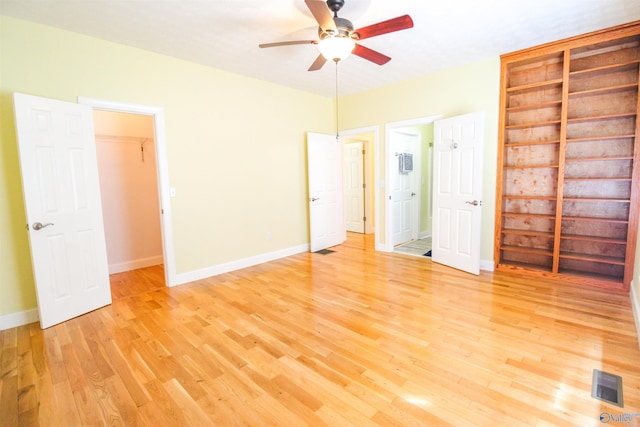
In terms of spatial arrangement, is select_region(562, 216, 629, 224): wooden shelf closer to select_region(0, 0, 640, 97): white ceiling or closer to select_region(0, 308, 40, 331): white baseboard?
select_region(0, 0, 640, 97): white ceiling

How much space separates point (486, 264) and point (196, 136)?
420 cm

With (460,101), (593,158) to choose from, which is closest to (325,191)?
(460,101)

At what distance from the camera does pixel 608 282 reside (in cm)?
326

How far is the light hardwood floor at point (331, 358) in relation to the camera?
1.66m

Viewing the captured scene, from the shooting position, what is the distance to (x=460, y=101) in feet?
13.3

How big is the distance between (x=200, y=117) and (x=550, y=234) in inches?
184

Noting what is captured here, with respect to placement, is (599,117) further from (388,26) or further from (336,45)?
(336,45)

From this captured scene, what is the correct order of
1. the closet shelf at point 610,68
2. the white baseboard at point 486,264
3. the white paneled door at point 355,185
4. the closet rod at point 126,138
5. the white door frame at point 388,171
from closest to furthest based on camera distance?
the closet shelf at point 610,68 → the white baseboard at point 486,264 → the closet rod at point 126,138 → the white door frame at point 388,171 → the white paneled door at point 355,185

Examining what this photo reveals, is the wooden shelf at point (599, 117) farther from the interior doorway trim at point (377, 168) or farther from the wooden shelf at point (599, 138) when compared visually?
the interior doorway trim at point (377, 168)

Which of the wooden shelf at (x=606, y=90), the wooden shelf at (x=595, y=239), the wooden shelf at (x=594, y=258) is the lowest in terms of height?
the wooden shelf at (x=594, y=258)

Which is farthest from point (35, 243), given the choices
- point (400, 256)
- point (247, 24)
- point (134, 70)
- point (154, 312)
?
point (400, 256)

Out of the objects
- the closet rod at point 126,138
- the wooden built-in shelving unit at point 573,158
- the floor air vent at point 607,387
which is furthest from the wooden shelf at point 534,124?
the closet rod at point 126,138

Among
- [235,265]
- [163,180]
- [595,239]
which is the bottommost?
[235,265]

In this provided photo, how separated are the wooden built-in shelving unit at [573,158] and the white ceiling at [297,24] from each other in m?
0.48
